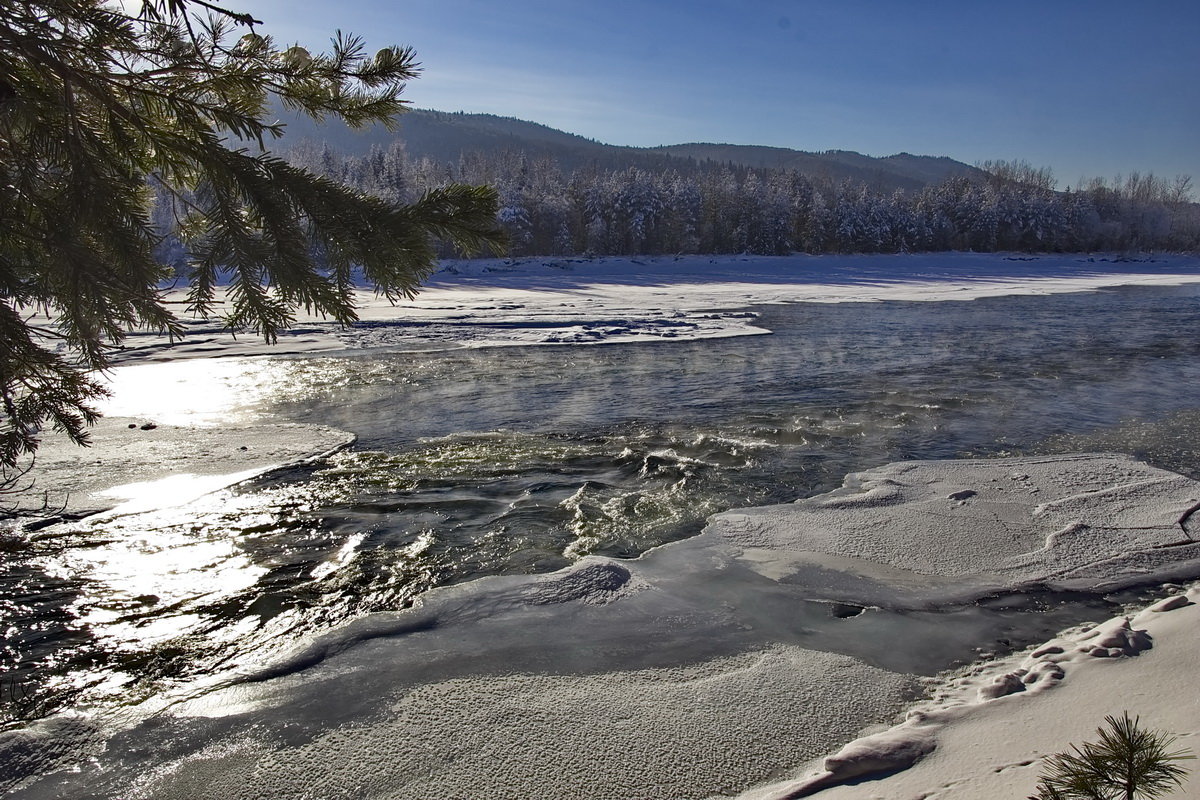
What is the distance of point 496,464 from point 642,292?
28.5 m

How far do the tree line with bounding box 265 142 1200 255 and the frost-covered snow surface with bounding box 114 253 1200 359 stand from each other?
619 centimetres

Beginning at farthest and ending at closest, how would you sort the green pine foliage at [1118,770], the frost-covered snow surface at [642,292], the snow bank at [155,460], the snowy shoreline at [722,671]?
1. the frost-covered snow surface at [642,292]
2. the snow bank at [155,460]
3. the snowy shoreline at [722,671]
4. the green pine foliage at [1118,770]

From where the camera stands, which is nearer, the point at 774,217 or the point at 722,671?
the point at 722,671

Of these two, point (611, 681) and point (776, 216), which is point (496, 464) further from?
point (776, 216)

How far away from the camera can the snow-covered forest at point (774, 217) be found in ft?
206

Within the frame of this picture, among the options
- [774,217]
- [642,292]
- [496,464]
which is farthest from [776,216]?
[496,464]

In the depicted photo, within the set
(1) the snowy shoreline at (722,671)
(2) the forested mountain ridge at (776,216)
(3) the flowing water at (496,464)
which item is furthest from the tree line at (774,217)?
(1) the snowy shoreline at (722,671)

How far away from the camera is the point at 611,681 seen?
3.41m

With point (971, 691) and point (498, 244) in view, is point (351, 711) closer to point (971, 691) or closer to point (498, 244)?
point (498, 244)

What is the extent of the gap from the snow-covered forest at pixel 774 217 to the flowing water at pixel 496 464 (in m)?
47.6

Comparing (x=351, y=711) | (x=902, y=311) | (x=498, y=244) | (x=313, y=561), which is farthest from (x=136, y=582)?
(x=902, y=311)

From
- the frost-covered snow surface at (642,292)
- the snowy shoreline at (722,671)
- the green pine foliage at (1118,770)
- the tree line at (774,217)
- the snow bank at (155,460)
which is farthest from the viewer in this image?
the tree line at (774,217)

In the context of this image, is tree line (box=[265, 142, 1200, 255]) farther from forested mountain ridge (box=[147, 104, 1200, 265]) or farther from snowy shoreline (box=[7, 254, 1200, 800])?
snowy shoreline (box=[7, 254, 1200, 800])

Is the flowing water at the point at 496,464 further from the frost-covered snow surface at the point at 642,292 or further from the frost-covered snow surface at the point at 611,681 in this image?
the frost-covered snow surface at the point at 642,292
